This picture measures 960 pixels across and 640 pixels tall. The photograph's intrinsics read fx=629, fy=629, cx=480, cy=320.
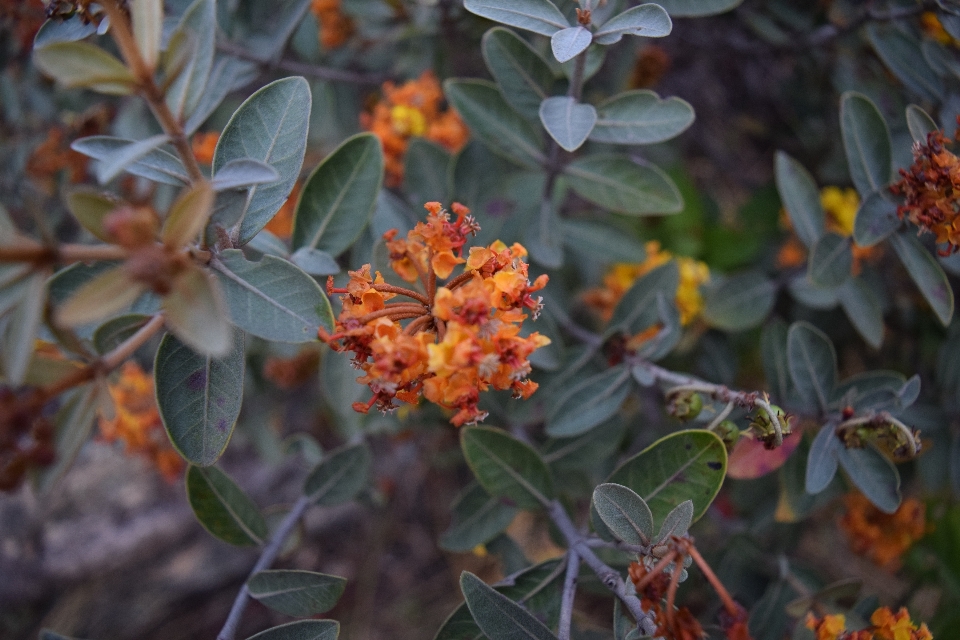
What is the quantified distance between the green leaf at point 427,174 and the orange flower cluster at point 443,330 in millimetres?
1084

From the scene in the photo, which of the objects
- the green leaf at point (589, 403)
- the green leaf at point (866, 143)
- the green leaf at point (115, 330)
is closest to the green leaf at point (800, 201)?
the green leaf at point (866, 143)

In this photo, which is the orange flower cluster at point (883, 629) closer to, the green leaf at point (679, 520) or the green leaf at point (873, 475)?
the green leaf at point (873, 475)

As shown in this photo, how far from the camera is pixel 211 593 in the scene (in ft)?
13.6

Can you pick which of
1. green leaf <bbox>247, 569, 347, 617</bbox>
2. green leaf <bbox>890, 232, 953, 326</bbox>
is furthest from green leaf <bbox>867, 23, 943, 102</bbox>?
green leaf <bbox>247, 569, 347, 617</bbox>

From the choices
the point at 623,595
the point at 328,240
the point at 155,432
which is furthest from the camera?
the point at 155,432

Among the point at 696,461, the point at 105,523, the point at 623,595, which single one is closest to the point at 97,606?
the point at 105,523

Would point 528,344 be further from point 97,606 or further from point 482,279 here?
point 97,606

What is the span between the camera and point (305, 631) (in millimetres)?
1847

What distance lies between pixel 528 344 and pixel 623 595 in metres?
0.77

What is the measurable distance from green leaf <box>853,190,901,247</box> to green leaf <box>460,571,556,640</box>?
1647 millimetres

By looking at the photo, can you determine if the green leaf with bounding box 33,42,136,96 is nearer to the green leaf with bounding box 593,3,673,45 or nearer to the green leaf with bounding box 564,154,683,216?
the green leaf with bounding box 593,3,673,45

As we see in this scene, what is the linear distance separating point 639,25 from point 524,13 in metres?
0.34

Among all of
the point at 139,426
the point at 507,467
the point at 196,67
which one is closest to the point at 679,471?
the point at 507,467

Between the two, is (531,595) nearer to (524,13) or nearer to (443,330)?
(443,330)
